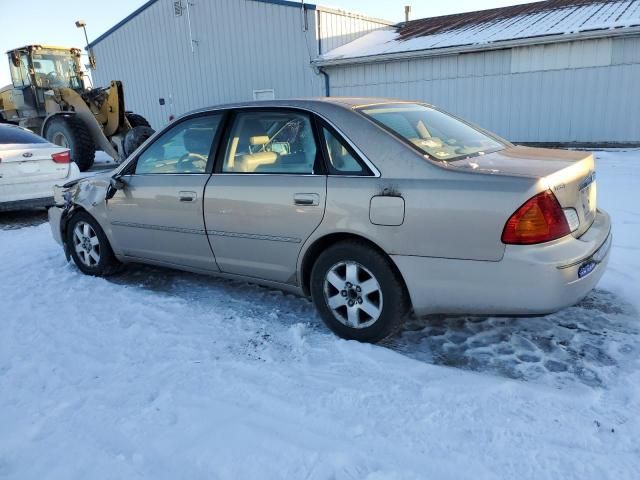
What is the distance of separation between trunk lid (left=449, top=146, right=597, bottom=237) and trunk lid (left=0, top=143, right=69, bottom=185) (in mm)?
6426

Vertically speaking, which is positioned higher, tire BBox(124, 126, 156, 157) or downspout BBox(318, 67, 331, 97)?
downspout BBox(318, 67, 331, 97)

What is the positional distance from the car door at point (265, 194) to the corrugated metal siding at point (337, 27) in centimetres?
1287

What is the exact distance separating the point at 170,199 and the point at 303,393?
2.03 meters

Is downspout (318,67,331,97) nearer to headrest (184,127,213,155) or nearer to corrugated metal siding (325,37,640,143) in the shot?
corrugated metal siding (325,37,640,143)

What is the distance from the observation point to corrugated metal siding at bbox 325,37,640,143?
38.0 feet

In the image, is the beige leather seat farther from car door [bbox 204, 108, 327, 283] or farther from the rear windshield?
the rear windshield

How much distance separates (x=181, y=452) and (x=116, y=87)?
11908 millimetres

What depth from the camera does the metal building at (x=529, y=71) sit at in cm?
1155

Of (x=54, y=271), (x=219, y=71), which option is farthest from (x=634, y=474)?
(x=219, y=71)

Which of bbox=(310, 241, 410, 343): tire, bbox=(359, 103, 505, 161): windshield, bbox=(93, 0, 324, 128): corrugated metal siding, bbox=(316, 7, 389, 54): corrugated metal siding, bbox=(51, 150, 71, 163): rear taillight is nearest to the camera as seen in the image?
bbox=(310, 241, 410, 343): tire

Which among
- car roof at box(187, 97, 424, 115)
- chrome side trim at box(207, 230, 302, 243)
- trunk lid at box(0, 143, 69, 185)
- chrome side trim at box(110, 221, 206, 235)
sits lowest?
chrome side trim at box(110, 221, 206, 235)

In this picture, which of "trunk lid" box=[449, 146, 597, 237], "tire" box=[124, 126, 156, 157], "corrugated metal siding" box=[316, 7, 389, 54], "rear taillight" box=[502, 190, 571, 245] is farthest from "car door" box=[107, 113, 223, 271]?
"corrugated metal siding" box=[316, 7, 389, 54]

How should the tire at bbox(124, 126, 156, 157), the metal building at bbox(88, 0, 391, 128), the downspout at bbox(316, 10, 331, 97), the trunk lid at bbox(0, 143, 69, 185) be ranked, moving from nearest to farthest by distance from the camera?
1. the trunk lid at bbox(0, 143, 69, 185)
2. the tire at bbox(124, 126, 156, 157)
3. the downspout at bbox(316, 10, 331, 97)
4. the metal building at bbox(88, 0, 391, 128)

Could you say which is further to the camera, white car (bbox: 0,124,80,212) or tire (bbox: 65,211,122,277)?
white car (bbox: 0,124,80,212)
